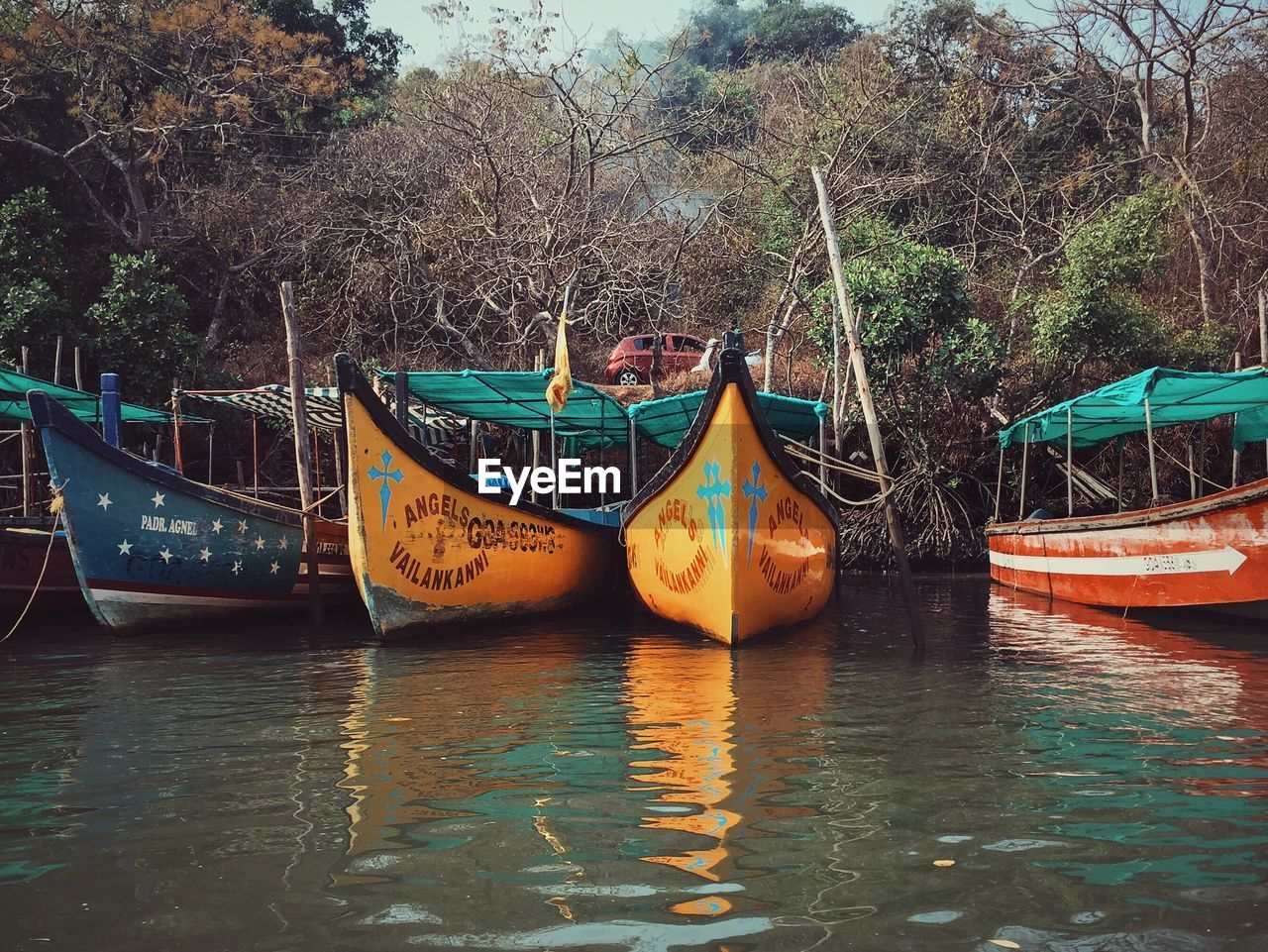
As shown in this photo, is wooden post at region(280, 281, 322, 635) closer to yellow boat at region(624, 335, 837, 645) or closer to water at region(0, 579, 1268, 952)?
water at region(0, 579, 1268, 952)

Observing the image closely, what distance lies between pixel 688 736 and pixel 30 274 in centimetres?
1864

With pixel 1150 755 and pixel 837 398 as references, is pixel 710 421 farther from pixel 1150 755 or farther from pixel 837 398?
pixel 837 398

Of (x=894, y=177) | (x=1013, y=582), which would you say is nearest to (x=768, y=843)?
(x=1013, y=582)

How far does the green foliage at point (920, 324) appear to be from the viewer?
1666 centimetres

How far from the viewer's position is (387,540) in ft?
30.6

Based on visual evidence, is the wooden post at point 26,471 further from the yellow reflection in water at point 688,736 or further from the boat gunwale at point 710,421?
the yellow reflection in water at point 688,736

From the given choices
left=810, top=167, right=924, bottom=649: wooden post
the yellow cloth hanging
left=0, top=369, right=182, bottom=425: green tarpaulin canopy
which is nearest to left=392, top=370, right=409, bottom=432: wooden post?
the yellow cloth hanging

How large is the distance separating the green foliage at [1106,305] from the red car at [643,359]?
6.84 meters

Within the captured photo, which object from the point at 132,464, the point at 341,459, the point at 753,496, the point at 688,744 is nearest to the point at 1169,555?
the point at 753,496

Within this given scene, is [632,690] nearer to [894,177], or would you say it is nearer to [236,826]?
[236,826]

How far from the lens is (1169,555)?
388 inches

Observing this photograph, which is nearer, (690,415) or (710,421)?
(710,421)

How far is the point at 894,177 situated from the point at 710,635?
15370 mm

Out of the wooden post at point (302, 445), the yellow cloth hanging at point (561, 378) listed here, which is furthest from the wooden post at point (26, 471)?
the yellow cloth hanging at point (561, 378)
